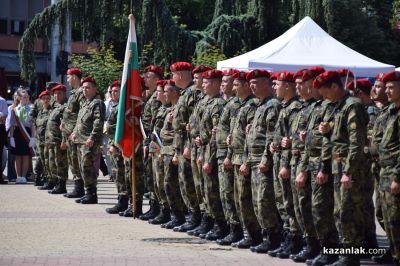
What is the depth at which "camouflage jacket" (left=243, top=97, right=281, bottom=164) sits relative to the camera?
1201 cm

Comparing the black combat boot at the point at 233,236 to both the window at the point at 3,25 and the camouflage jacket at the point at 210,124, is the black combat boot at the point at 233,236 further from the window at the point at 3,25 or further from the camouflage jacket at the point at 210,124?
the window at the point at 3,25

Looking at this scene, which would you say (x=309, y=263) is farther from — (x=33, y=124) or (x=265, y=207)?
(x=33, y=124)

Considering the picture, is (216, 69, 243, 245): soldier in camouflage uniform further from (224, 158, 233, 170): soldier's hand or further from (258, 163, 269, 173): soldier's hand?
(258, 163, 269, 173): soldier's hand

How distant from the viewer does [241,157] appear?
41.0 ft

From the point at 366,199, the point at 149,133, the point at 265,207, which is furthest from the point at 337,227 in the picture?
the point at 149,133

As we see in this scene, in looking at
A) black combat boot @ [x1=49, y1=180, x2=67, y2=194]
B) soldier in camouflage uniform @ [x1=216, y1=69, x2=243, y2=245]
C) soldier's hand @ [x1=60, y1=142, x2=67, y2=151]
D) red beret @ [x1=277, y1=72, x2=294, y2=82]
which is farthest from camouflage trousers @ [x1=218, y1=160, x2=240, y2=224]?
black combat boot @ [x1=49, y1=180, x2=67, y2=194]

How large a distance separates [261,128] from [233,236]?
1.46 meters

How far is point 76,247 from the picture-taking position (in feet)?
39.9

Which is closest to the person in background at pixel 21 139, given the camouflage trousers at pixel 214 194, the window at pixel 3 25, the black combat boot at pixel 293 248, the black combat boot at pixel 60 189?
the black combat boot at pixel 60 189

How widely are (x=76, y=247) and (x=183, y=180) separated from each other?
8.38 feet

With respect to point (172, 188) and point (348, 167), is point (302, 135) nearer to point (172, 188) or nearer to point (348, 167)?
point (348, 167)

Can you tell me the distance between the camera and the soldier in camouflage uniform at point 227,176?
12.8m

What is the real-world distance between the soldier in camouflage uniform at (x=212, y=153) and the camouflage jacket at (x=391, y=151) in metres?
3.71

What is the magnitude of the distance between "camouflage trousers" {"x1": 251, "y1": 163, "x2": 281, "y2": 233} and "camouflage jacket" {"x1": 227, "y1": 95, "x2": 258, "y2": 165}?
1.69ft
